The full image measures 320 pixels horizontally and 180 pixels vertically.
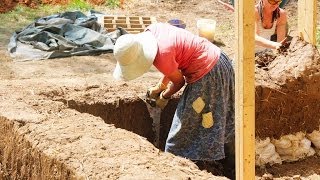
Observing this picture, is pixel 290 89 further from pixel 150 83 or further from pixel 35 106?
pixel 35 106

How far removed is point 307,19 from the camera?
5332 mm

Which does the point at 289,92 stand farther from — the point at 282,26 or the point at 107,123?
the point at 107,123

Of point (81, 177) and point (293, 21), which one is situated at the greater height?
point (81, 177)

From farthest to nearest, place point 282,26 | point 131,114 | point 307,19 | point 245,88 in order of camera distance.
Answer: point 282,26 → point 131,114 → point 307,19 → point 245,88

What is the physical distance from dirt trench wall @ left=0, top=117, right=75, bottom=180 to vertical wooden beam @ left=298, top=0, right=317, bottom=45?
2.69 metres

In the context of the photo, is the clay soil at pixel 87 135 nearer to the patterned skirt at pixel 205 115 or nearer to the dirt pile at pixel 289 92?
the dirt pile at pixel 289 92

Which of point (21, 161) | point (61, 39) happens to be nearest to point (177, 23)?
point (61, 39)

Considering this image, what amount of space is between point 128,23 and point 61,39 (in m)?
1.52

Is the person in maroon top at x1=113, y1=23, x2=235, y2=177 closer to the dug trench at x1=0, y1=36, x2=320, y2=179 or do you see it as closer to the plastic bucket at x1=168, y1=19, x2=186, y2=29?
the dug trench at x1=0, y1=36, x2=320, y2=179

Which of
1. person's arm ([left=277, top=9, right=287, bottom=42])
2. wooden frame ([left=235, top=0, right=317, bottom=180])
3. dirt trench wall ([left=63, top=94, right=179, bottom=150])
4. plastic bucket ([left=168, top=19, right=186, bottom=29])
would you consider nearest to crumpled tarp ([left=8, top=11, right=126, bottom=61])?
plastic bucket ([left=168, top=19, right=186, bottom=29])

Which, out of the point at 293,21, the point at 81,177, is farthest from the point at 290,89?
the point at 293,21

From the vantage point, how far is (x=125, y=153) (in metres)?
3.82

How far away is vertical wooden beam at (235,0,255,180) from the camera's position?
10.3 feet

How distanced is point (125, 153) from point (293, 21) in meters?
8.65
